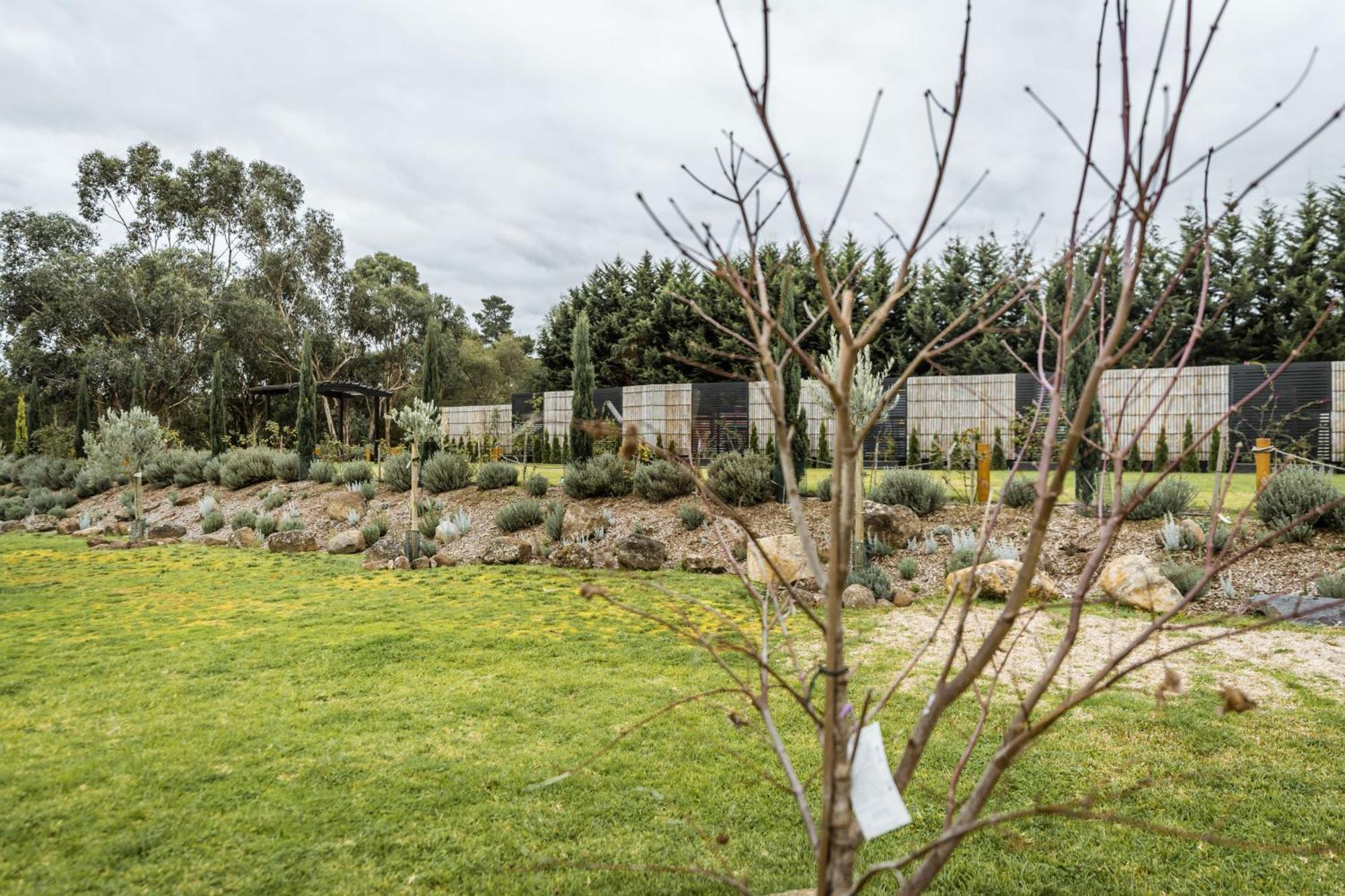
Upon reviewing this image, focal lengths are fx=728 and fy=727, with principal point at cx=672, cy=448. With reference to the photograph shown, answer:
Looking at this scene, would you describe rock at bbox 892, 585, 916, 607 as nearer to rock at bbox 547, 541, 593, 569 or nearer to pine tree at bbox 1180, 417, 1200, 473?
rock at bbox 547, 541, 593, 569

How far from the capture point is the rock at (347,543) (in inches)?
358

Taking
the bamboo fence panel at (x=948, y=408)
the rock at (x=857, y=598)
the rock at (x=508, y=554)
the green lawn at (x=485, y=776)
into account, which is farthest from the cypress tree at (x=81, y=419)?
the rock at (x=857, y=598)

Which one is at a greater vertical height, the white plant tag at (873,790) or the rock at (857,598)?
the white plant tag at (873,790)

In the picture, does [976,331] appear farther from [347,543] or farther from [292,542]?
[292,542]

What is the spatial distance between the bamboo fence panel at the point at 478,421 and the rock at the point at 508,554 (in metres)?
8.79

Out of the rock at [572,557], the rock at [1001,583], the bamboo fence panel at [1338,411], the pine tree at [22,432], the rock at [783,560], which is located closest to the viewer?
the rock at [1001,583]

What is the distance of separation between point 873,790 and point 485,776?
1971 mm

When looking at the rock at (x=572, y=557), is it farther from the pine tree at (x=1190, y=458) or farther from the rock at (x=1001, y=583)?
the pine tree at (x=1190, y=458)

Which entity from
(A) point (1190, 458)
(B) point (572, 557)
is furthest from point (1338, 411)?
(B) point (572, 557)

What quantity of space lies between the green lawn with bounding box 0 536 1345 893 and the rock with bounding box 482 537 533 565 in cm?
346

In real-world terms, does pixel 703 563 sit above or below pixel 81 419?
below

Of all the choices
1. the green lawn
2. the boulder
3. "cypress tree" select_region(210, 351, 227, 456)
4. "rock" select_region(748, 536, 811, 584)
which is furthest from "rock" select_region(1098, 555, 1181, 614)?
"cypress tree" select_region(210, 351, 227, 456)

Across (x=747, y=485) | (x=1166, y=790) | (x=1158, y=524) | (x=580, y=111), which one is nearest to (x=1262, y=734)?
(x=1166, y=790)

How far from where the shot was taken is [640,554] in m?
7.87
